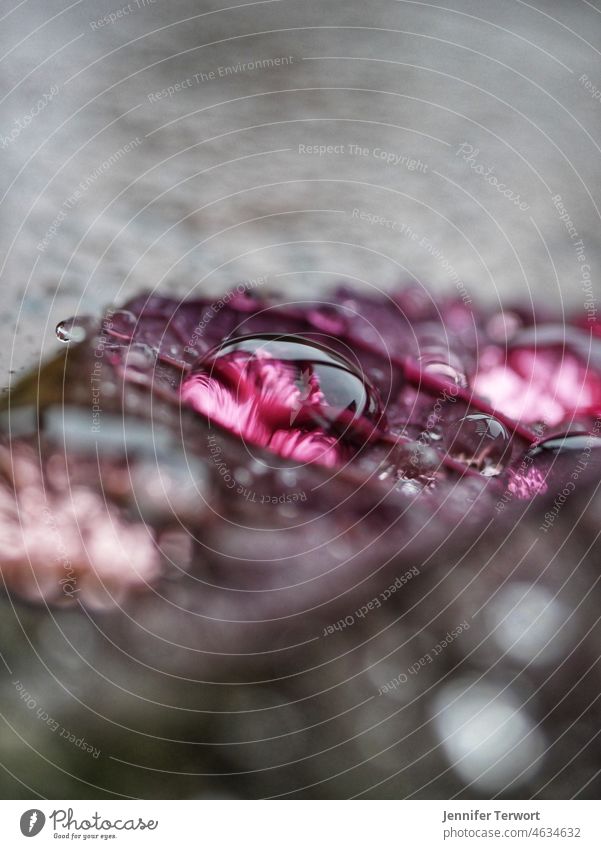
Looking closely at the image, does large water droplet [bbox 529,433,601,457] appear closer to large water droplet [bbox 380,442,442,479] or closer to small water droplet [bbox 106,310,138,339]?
large water droplet [bbox 380,442,442,479]

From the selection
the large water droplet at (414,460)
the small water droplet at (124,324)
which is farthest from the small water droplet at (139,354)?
the large water droplet at (414,460)

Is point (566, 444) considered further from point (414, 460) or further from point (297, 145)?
point (297, 145)

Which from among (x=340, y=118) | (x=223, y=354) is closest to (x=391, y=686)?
(x=223, y=354)

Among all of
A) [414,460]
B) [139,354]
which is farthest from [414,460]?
[139,354]

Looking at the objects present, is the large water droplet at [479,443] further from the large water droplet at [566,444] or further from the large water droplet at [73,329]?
the large water droplet at [73,329]
